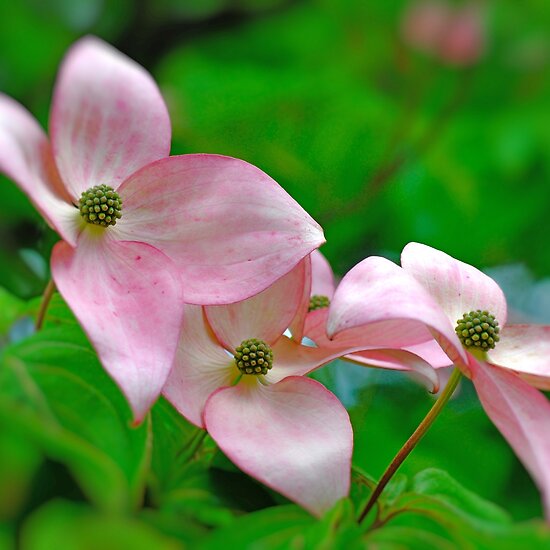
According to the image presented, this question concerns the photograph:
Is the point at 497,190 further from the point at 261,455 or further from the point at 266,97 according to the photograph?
the point at 261,455

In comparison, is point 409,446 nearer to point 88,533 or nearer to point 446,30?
point 88,533

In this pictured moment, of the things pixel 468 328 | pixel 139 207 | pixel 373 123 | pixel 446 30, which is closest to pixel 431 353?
pixel 468 328

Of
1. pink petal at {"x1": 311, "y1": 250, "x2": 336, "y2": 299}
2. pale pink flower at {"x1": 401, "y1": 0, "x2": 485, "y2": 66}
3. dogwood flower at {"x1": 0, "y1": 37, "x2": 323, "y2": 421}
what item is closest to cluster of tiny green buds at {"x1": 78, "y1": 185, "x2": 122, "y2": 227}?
dogwood flower at {"x1": 0, "y1": 37, "x2": 323, "y2": 421}

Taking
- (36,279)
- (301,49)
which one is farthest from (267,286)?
(301,49)

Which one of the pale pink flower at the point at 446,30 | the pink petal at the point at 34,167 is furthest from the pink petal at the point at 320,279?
the pale pink flower at the point at 446,30

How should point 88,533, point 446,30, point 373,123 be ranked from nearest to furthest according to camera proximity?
point 88,533
point 373,123
point 446,30
